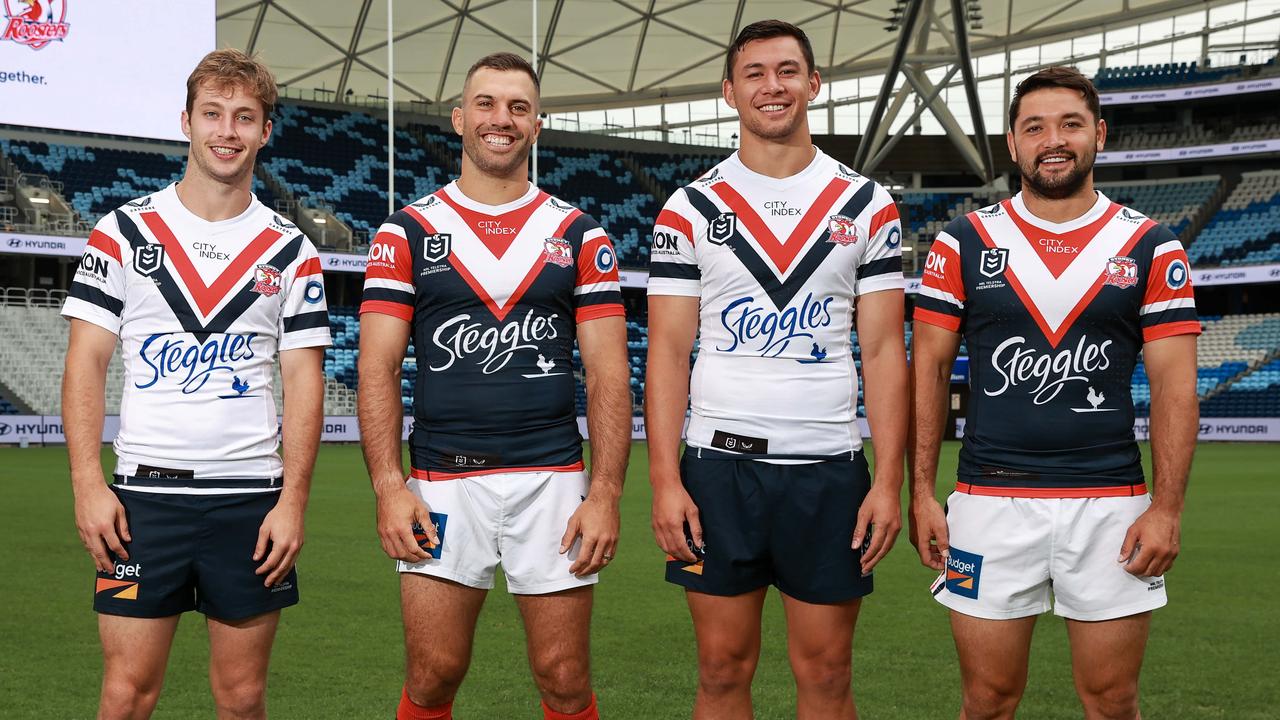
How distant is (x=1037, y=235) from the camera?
3.78 m

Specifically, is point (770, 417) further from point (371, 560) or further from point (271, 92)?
point (371, 560)

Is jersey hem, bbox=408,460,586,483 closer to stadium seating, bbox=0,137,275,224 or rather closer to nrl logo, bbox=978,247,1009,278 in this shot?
nrl logo, bbox=978,247,1009,278

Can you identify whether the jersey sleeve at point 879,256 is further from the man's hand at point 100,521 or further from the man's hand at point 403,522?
the man's hand at point 100,521

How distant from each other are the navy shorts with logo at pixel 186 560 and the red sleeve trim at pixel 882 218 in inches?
83.7

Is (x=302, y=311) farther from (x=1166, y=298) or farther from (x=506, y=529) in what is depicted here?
(x=1166, y=298)

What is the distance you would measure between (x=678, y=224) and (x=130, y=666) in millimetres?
2133

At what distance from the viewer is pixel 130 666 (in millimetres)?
3523

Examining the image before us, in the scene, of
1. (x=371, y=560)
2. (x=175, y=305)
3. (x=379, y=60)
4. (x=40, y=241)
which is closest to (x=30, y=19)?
(x=40, y=241)

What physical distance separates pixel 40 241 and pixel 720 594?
2636 cm

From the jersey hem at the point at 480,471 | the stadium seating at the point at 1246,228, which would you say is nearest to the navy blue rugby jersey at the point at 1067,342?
the jersey hem at the point at 480,471

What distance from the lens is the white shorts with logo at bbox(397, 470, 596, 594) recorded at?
3.73 meters

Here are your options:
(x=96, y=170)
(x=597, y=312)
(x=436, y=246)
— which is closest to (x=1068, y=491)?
(x=597, y=312)

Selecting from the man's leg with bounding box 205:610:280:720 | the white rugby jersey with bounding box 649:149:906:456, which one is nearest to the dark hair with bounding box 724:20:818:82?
the white rugby jersey with bounding box 649:149:906:456

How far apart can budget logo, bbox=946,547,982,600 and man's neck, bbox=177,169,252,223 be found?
8.22 feet
